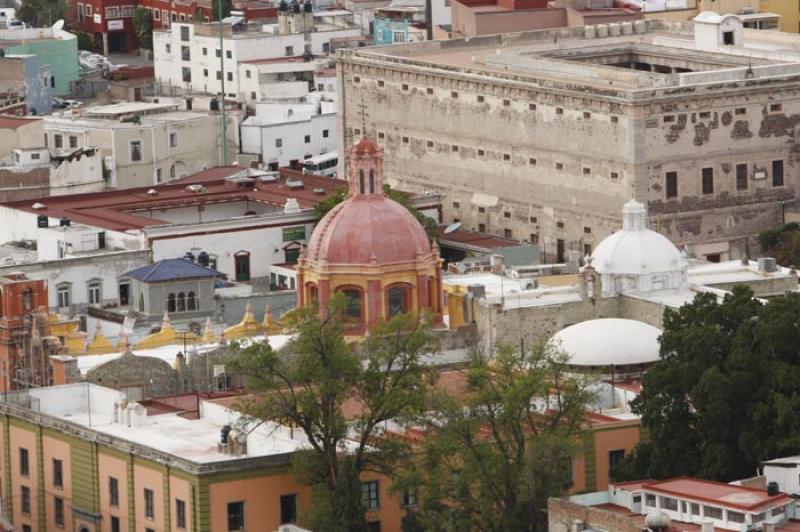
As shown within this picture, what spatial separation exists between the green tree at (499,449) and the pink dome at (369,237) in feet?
48.1

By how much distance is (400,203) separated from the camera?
186250 mm

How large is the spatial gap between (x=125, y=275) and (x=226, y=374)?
72.3 feet

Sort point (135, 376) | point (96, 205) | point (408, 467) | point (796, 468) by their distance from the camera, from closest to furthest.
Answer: point (796, 468), point (408, 467), point (135, 376), point (96, 205)

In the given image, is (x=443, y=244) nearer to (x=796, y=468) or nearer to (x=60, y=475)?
(x=60, y=475)

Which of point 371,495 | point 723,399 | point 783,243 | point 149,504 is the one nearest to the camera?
point 723,399

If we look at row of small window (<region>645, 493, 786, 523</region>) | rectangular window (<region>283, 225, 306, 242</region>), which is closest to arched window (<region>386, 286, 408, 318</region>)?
row of small window (<region>645, 493, 786, 523</region>)

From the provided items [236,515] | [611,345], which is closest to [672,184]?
[611,345]

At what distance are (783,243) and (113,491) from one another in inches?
2222

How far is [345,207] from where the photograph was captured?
15925cm

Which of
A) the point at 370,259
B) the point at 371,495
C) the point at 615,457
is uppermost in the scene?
the point at 370,259

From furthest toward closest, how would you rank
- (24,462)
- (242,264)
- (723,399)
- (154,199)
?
(154,199) → (242,264) → (24,462) → (723,399)

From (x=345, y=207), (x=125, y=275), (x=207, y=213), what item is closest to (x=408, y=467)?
(x=345, y=207)

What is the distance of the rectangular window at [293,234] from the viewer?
615ft

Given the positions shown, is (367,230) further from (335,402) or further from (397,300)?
(335,402)
